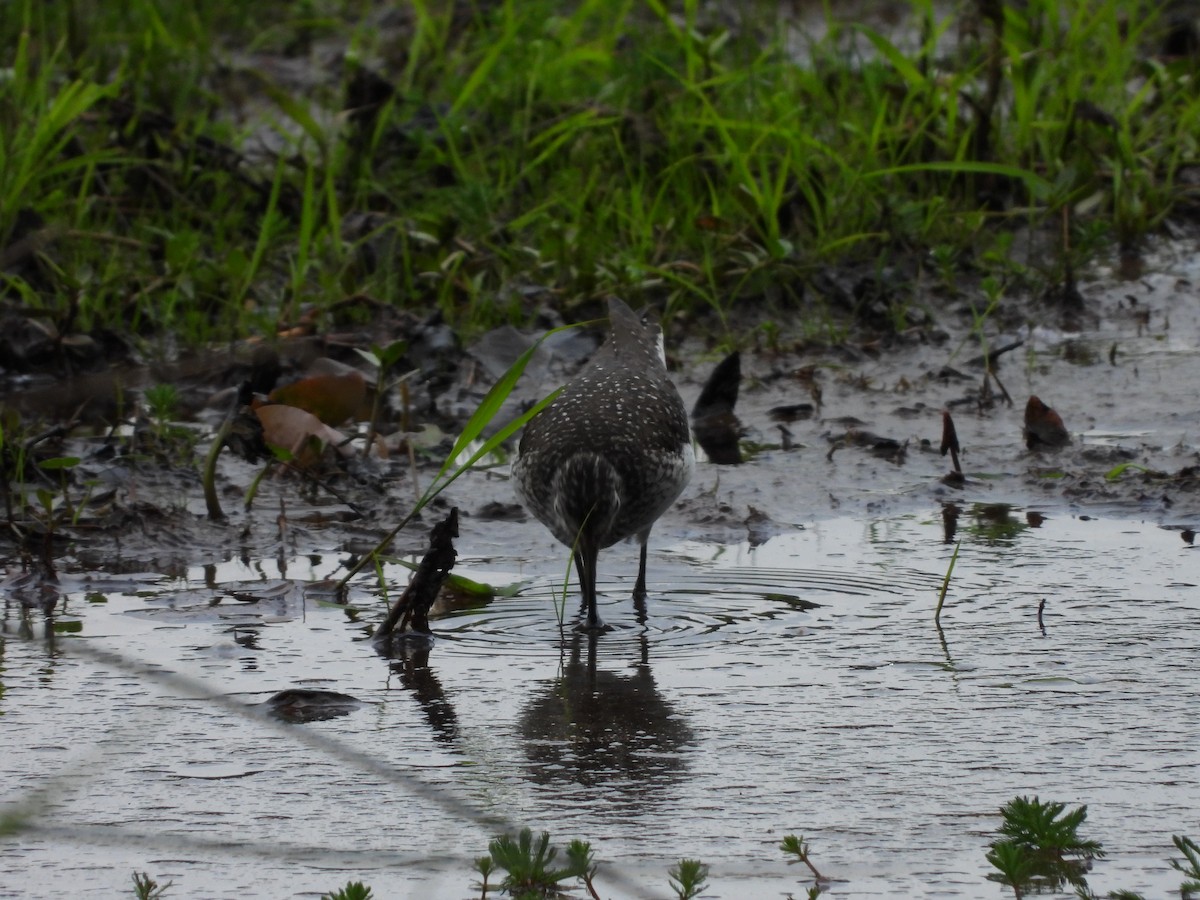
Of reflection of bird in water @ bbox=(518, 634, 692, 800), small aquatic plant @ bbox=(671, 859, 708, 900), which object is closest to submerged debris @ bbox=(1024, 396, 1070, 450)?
reflection of bird in water @ bbox=(518, 634, 692, 800)

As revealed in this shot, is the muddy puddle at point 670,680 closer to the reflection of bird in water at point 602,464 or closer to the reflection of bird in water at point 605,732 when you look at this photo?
the reflection of bird in water at point 605,732

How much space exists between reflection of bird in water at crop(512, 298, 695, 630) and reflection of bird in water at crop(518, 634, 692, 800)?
538 mm

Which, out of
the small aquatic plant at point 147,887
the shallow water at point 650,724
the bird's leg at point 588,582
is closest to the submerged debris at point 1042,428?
the shallow water at point 650,724

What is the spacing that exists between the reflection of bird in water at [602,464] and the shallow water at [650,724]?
219mm

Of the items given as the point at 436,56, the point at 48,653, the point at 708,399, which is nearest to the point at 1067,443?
the point at 708,399

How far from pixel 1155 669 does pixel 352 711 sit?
6.70 feet

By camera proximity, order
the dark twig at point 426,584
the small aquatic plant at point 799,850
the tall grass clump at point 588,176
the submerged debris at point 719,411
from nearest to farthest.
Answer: the small aquatic plant at point 799,850 < the dark twig at point 426,584 < the submerged debris at point 719,411 < the tall grass clump at point 588,176

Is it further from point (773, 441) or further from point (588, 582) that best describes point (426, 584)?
point (773, 441)

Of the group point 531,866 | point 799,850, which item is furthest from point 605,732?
point 531,866

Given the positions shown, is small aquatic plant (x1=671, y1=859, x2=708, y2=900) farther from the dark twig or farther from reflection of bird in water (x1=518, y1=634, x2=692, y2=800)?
the dark twig

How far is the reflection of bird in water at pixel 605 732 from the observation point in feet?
12.1

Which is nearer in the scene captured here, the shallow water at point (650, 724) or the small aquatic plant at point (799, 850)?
the small aquatic plant at point (799, 850)

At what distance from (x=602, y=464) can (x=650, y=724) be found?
1.36 m

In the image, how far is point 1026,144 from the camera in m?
9.10
